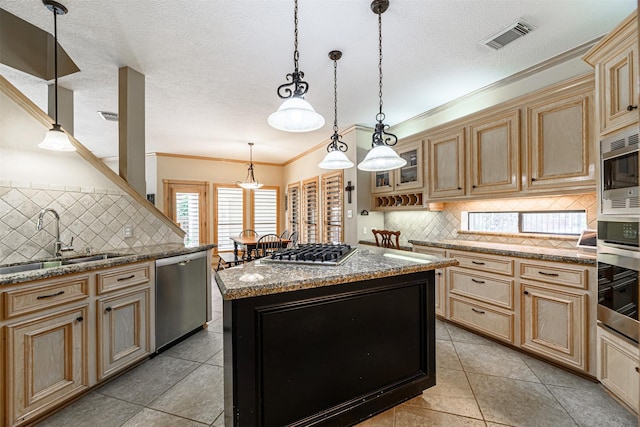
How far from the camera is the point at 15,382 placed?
1554 millimetres

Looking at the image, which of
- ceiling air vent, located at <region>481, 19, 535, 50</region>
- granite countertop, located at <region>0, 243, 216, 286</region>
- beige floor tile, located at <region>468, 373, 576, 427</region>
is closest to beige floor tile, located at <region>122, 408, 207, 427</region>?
granite countertop, located at <region>0, 243, 216, 286</region>

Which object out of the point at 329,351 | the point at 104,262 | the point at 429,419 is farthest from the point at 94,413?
the point at 429,419

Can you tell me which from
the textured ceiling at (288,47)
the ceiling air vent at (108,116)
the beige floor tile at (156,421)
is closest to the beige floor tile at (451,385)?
the beige floor tile at (156,421)

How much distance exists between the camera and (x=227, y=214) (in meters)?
6.78

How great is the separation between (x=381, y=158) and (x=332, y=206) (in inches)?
119

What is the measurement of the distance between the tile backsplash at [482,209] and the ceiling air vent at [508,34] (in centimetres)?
148

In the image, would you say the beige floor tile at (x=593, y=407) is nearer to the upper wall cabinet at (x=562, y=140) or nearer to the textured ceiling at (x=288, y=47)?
the upper wall cabinet at (x=562, y=140)

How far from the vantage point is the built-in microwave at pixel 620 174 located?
1.65 meters

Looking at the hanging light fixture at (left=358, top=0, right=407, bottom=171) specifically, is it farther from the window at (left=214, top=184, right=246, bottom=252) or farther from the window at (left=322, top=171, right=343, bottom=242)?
the window at (left=214, top=184, right=246, bottom=252)

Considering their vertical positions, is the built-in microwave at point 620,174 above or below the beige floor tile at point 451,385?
above

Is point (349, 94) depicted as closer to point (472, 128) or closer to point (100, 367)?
point (472, 128)

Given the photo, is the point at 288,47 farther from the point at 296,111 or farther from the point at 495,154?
the point at 495,154

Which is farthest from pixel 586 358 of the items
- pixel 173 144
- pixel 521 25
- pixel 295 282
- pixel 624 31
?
pixel 173 144

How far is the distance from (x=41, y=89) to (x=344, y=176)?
399cm
